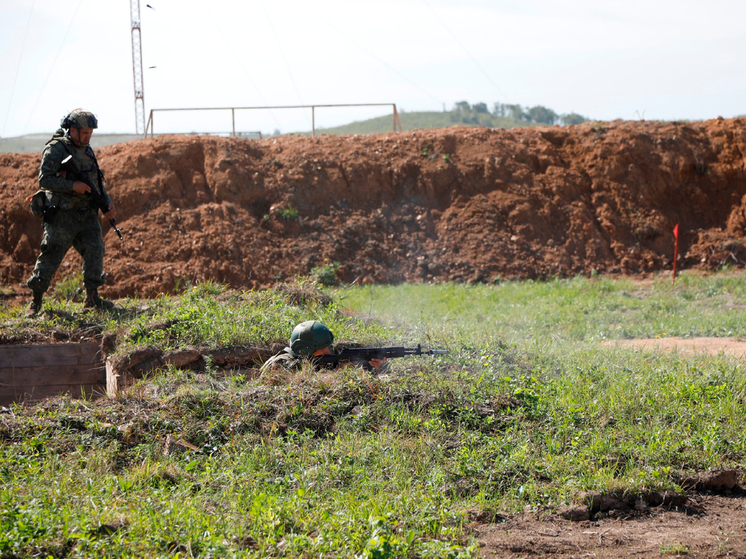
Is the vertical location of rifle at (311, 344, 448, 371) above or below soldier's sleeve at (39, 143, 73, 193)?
below

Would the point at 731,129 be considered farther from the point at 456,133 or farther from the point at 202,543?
the point at 202,543

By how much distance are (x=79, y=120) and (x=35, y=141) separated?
21.5 m

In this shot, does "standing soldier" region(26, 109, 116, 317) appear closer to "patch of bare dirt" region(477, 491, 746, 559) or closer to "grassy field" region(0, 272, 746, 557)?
"grassy field" region(0, 272, 746, 557)

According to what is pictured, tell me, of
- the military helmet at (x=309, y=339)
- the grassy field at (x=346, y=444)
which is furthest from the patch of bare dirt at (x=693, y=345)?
the military helmet at (x=309, y=339)

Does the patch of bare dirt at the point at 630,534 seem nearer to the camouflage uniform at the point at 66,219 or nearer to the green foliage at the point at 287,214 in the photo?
the camouflage uniform at the point at 66,219

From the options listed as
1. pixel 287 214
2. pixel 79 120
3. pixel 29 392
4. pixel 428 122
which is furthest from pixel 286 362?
pixel 428 122

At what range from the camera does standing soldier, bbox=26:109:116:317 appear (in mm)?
6754

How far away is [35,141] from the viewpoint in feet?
81.8

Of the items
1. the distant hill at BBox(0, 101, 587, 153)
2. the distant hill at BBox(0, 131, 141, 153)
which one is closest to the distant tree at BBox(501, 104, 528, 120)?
the distant hill at BBox(0, 101, 587, 153)

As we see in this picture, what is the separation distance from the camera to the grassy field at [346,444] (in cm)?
295

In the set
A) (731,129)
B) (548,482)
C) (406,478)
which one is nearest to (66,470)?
(406,478)

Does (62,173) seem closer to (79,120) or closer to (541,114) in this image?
(79,120)

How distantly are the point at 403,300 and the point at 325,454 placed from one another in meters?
6.39

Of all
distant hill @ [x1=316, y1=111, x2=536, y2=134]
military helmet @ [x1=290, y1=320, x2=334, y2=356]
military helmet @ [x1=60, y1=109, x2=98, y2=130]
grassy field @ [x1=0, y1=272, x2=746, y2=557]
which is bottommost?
grassy field @ [x1=0, y1=272, x2=746, y2=557]
